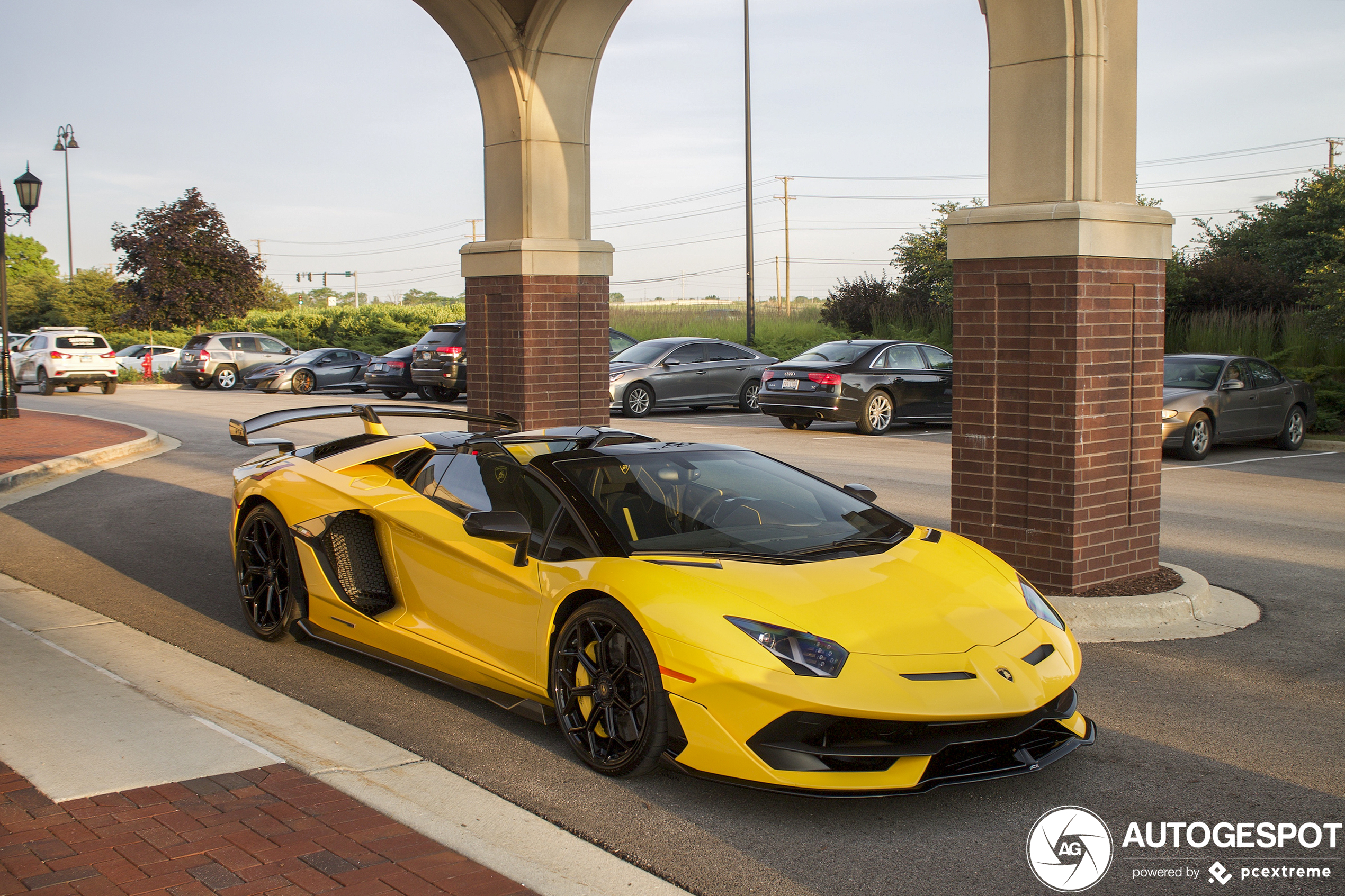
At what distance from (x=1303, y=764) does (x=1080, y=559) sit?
2.40 m

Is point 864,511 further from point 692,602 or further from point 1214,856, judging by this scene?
point 1214,856

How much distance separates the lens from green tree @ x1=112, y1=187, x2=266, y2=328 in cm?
4244

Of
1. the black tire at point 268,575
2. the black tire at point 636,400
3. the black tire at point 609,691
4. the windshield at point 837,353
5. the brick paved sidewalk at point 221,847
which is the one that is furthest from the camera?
the black tire at point 636,400

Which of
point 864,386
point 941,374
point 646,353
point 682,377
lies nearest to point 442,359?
point 646,353

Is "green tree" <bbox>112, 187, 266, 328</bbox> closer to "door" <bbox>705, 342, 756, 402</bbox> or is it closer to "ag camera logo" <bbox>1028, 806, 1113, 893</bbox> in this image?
"door" <bbox>705, 342, 756, 402</bbox>

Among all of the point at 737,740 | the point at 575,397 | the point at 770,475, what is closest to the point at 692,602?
the point at 737,740

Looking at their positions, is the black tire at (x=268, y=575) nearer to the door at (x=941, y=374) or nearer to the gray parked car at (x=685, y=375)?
the door at (x=941, y=374)

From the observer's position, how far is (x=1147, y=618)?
666 cm

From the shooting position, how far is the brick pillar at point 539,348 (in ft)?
34.0

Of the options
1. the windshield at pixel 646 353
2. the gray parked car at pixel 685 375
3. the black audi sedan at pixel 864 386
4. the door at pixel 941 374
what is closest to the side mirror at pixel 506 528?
the black audi sedan at pixel 864 386

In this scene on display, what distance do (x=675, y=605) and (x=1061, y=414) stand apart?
359 centimetres

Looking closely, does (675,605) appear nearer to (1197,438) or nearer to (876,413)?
(1197,438)

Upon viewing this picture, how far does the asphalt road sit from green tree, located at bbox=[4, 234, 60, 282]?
10698 centimetres

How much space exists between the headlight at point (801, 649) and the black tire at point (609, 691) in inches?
16.1
